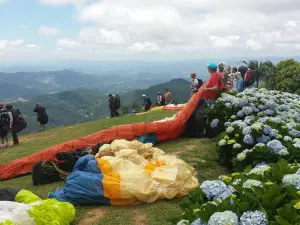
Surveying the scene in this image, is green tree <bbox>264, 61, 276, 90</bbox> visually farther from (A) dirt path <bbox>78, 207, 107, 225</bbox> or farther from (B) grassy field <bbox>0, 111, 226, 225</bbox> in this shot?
(A) dirt path <bbox>78, 207, 107, 225</bbox>

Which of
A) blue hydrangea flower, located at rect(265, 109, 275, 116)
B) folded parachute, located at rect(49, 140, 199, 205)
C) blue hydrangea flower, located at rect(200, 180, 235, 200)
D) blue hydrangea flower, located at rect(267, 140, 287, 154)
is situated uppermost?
blue hydrangea flower, located at rect(200, 180, 235, 200)

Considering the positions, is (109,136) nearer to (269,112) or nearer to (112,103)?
(269,112)

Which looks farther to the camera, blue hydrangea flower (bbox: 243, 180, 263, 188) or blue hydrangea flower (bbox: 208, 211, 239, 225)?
blue hydrangea flower (bbox: 243, 180, 263, 188)

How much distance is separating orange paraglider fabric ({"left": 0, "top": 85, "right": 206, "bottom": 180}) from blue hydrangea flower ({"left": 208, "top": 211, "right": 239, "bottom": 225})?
7.44 metres

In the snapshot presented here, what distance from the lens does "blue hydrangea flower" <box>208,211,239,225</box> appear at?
301 centimetres

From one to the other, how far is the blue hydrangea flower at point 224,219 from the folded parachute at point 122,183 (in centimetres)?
362

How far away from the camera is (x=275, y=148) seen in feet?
21.7

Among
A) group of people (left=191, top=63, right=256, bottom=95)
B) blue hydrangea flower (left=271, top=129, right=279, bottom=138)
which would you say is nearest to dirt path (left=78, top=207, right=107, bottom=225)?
blue hydrangea flower (left=271, top=129, right=279, bottom=138)

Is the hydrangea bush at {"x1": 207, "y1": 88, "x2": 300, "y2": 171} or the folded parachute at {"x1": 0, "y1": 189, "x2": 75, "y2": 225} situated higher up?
the hydrangea bush at {"x1": 207, "y1": 88, "x2": 300, "y2": 171}

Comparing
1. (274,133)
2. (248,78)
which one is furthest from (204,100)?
(248,78)

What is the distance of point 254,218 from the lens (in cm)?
305

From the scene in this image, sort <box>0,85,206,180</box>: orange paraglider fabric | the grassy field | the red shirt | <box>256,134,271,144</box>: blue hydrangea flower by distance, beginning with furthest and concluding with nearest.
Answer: the red shirt < <box>0,85,206,180</box>: orange paraglider fabric < <box>256,134,271,144</box>: blue hydrangea flower < the grassy field

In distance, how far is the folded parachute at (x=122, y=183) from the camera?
6663 millimetres

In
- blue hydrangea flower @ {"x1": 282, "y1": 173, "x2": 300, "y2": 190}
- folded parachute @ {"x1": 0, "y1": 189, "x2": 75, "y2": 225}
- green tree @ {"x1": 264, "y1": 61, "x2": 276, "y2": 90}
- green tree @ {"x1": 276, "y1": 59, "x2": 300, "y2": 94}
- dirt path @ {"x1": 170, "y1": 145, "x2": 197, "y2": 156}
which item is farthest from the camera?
green tree @ {"x1": 264, "y1": 61, "x2": 276, "y2": 90}
